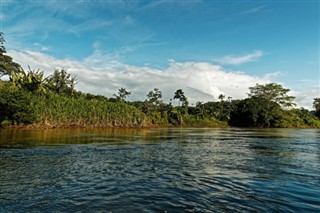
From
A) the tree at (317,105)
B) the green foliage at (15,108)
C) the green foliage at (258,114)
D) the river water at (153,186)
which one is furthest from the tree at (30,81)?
the tree at (317,105)

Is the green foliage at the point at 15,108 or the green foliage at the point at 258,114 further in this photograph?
the green foliage at the point at 258,114

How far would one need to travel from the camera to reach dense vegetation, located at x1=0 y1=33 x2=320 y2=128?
47.7 m

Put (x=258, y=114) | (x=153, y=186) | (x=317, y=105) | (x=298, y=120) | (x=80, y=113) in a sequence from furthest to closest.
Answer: (x=317, y=105) < (x=298, y=120) < (x=258, y=114) < (x=80, y=113) < (x=153, y=186)

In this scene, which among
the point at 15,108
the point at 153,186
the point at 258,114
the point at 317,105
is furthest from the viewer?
the point at 317,105

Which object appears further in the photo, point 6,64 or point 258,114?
point 258,114

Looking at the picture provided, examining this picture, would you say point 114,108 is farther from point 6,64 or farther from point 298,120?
point 298,120

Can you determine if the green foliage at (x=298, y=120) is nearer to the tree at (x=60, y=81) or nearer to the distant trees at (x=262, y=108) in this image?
the distant trees at (x=262, y=108)

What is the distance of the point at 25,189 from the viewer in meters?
8.48

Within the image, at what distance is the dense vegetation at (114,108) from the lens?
4769 cm

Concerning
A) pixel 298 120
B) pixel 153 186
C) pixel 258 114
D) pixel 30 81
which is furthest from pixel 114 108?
pixel 298 120

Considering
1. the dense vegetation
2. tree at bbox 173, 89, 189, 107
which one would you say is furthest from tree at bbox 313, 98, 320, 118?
tree at bbox 173, 89, 189, 107

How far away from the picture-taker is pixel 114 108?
64.2 m

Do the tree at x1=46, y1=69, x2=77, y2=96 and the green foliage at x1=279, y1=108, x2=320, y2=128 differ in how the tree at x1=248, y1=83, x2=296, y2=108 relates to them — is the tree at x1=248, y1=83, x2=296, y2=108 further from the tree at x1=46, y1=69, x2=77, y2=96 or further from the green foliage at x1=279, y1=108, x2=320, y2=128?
the tree at x1=46, y1=69, x2=77, y2=96

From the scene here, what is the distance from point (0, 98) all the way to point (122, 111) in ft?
93.6
